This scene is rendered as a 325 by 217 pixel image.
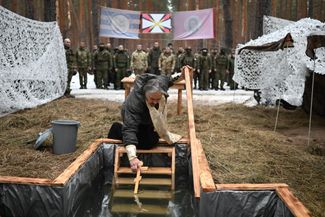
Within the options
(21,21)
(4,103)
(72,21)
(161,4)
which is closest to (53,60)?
(21,21)

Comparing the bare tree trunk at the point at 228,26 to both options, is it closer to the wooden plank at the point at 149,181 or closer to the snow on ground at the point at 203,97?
the snow on ground at the point at 203,97

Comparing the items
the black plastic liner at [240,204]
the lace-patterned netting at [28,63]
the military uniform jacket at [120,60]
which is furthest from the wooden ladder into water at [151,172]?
the military uniform jacket at [120,60]

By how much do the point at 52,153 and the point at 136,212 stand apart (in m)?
1.75

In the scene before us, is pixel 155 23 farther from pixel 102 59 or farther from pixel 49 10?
pixel 49 10

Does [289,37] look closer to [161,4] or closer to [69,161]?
[69,161]

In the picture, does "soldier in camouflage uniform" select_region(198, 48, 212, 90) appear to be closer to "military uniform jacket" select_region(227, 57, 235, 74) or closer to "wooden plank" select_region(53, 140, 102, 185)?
"military uniform jacket" select_region(227, 57, 235, 74)

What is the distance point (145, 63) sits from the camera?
13617 millimetres

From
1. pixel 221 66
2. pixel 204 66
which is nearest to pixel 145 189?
pixel 204 66

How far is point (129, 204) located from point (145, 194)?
297 mm

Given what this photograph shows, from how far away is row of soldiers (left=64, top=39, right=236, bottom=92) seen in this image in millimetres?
13422

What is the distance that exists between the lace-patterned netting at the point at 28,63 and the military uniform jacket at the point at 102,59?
240cm

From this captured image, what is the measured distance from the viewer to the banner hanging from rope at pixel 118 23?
15938 mm

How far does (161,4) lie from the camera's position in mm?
35531

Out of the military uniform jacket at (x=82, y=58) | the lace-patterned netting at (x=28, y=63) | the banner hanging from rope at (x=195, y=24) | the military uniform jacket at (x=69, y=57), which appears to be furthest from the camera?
the banner hanging from rope at (x=195, y=24)
